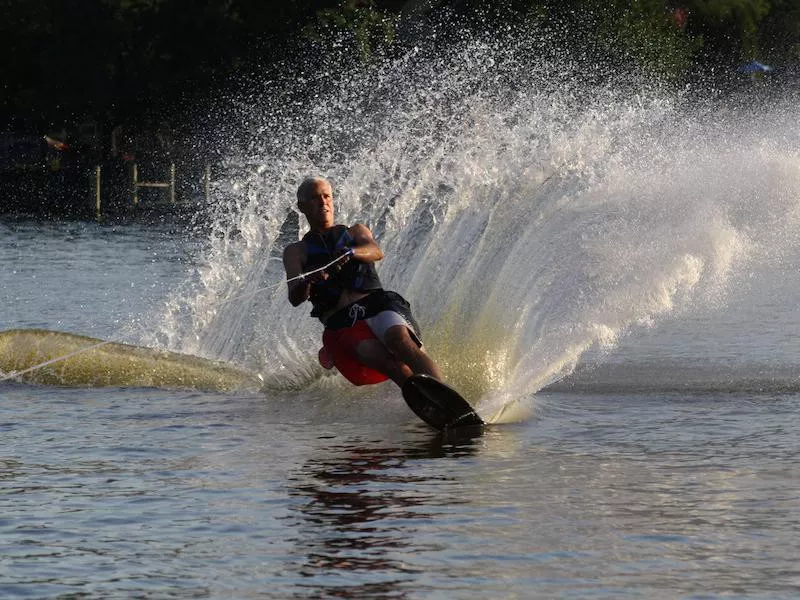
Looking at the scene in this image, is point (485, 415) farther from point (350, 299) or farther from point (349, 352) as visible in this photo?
point (350, 299)

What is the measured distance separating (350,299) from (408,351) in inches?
22.5

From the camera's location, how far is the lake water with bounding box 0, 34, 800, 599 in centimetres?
775

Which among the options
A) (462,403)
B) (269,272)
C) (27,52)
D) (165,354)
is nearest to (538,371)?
(462,403)

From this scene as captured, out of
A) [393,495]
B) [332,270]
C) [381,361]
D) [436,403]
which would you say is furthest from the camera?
[332,270]

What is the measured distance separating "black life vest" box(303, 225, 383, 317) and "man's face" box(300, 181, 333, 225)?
87 millimetres

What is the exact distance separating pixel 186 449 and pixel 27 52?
62343 mm

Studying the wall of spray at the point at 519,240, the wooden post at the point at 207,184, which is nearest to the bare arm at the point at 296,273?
the wall of spray at the point at 519,240

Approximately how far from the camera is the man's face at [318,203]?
11633 mm

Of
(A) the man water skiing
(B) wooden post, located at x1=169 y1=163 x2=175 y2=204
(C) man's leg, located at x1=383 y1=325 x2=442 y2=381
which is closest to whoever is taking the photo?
(C) man's leg, located at x1=383 y1=325 x2=442 y2=381

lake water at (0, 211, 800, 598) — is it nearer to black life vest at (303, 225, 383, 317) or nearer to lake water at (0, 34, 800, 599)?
lake water at (0, 34, 800, 599)

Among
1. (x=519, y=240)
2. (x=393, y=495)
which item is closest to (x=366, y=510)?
(x=393, y=495)

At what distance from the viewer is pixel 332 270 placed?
11.6 metres

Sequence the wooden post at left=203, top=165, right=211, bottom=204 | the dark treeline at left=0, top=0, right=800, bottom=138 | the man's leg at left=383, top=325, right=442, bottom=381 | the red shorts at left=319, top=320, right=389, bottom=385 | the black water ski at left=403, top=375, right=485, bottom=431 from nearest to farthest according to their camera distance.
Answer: the black water ski at left=403, top=375, right=485, bottom=431
the man's leg at left=383, top=325, right=442, bottom=381
the red shorts at left=319, top=320, right=389, bottom=385
the wooden post at left=203, top=165, right=211, bottom=204
the dark treeline at left=0, top=0, right=800, bottom=138

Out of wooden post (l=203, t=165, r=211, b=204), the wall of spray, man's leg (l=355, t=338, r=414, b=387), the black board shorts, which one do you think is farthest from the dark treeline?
man's leg (l=355, t=338, r=414, b=387)
